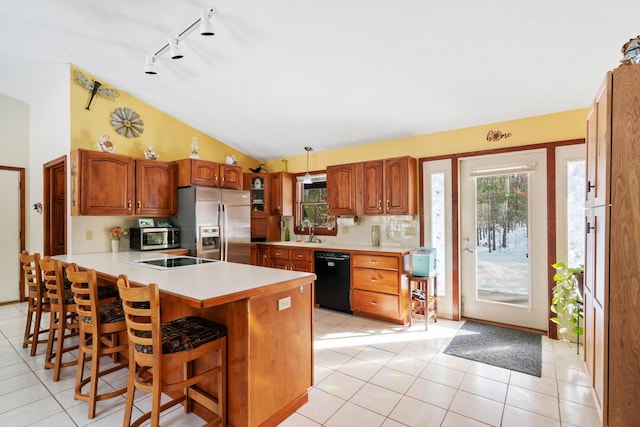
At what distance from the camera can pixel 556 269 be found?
3.23 m

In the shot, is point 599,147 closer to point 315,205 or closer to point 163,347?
point 163,347

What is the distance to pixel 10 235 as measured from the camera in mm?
4711

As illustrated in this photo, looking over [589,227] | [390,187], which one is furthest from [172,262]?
[589,227]

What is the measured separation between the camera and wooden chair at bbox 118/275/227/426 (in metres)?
1.62

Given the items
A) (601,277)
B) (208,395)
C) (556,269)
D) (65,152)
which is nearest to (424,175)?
(556,269)

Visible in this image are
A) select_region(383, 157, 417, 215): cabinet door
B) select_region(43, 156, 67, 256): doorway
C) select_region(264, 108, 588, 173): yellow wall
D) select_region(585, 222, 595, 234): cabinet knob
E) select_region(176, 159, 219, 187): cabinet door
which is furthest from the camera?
select_region(43, 156, 67, 256): doorway

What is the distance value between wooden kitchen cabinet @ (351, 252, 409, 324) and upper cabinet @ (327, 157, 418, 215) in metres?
0.68

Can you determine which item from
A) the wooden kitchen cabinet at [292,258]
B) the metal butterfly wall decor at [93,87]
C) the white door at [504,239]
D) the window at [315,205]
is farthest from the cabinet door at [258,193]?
the white door at [504,239]

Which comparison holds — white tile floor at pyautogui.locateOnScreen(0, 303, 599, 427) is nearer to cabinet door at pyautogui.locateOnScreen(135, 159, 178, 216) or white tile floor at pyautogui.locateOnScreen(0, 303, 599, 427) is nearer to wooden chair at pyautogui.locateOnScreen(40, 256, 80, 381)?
wooden chair at pyautogui.locateOnScreen(40, 256, 80, 381)

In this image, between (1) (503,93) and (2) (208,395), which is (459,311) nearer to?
(1) (503,93)

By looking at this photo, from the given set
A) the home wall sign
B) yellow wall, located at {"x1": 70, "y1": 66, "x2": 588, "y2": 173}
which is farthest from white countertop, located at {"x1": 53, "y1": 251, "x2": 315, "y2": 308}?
the home wall sign

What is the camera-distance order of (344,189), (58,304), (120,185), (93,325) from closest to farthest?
(93,325)
(58,304)
(120,185)
(344,189)

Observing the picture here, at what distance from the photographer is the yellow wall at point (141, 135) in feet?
12.6

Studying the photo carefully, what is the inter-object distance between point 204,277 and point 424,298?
2.71 meters
